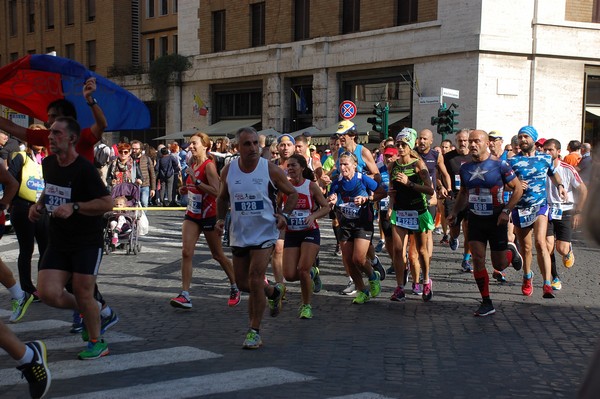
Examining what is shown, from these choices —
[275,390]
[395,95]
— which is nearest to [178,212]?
[395,95]

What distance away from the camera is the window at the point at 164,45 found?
42.1 metres

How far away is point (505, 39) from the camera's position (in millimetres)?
26141

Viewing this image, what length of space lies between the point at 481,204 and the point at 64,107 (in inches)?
178

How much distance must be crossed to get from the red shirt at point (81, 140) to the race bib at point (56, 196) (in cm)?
32

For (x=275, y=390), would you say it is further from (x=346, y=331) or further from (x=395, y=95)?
(x=395, y=95)

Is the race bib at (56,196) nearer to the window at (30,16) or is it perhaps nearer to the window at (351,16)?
the window at (351,16)

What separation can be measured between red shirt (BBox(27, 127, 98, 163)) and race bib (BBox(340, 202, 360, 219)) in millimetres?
3444

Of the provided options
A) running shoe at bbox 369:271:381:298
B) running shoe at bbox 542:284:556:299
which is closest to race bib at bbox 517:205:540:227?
running shoe at bbox 542:284:556:299

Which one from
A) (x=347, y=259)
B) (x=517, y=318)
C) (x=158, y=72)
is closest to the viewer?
Answer: (x=517, y=318)

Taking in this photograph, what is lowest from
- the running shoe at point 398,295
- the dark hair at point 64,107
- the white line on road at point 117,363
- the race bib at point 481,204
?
the running shoe at point 398,295

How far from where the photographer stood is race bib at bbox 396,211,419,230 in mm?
9523

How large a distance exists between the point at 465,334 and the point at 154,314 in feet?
10.5

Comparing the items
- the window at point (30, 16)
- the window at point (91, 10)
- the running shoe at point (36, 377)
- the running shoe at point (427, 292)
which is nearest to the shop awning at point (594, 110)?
the running shoe at point (427, 292)

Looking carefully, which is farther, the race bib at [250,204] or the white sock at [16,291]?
the white sock at [16,291]
